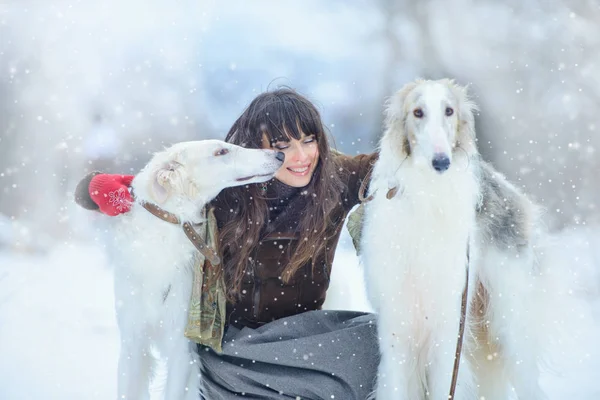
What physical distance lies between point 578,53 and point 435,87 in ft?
8.71

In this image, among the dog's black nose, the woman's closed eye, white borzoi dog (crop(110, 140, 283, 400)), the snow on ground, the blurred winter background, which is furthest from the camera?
the blurred winter background

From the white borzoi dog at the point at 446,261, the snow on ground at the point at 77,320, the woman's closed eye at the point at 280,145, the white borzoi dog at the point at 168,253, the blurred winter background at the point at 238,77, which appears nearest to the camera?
the white borzoi dog at the point at 446,261

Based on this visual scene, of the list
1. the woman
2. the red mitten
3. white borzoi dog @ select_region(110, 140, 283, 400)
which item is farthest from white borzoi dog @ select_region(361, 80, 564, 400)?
the red mitten

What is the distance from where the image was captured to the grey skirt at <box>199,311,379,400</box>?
1.83 m

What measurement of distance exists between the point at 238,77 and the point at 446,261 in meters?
2.55

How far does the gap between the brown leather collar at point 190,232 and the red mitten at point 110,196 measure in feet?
0.24

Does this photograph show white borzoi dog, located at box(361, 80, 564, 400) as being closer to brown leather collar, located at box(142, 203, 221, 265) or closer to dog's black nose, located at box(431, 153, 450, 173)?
dog's black nose, located at box(431, 153, 450, 173)

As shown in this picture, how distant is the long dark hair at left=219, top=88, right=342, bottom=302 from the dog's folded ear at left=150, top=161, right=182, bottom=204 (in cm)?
25

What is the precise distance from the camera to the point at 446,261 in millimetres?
1760

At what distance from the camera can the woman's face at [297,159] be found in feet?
6.23

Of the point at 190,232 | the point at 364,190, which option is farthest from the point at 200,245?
the point at 364,190

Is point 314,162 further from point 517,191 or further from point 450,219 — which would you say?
point 517,191

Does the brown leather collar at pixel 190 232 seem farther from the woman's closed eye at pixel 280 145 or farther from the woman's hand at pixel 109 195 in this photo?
the woman's closed eye at pixel 280 145

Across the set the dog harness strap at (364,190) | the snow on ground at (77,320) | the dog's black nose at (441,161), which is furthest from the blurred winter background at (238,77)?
the dog's black nose at (441,161)
